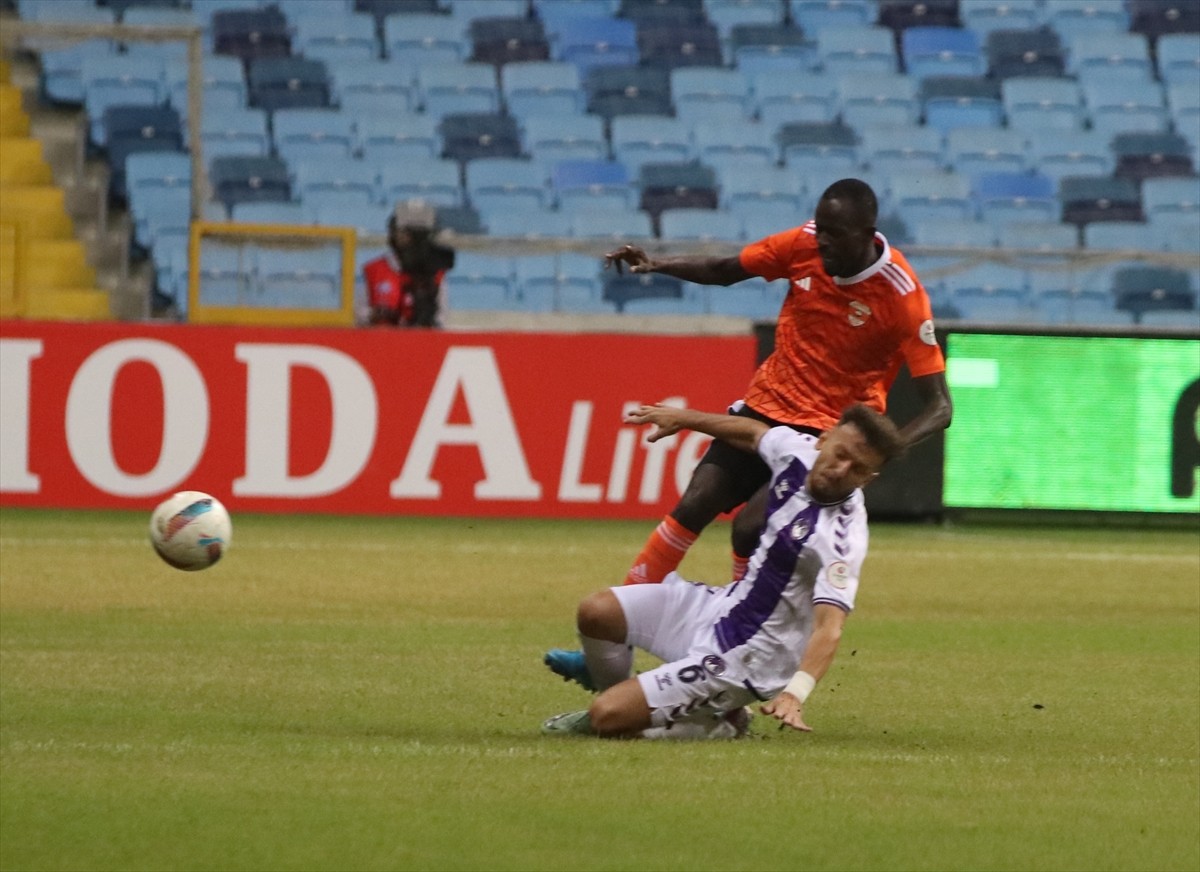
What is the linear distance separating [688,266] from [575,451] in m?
7.84

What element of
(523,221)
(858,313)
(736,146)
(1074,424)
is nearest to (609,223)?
(523,221)

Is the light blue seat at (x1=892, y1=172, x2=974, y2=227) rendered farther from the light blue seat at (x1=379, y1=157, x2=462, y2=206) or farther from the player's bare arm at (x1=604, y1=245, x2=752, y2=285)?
the player's bare arm at (x1=604, y1=245, x2=752, y2=285)

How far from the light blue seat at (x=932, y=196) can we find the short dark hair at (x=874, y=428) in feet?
51.9

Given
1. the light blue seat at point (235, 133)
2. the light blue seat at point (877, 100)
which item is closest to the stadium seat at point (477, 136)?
the light blue seat at point (235, 133)

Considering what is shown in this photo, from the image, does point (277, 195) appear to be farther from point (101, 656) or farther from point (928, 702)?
point (928, 702)

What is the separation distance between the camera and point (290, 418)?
15867 mm

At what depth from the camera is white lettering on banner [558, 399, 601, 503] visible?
16.3 metres

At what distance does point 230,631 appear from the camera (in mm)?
10102

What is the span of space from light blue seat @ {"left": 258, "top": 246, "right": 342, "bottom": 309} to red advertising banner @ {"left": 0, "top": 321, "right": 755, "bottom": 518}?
1.34 feet

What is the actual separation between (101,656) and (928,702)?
345cm

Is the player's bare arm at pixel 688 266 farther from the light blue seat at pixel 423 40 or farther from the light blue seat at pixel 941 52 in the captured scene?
the light blue seat at pixel 941 52

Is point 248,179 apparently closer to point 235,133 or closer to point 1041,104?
point 235,133

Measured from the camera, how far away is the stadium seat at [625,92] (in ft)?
76.1

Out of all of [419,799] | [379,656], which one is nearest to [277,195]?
[379,656]
